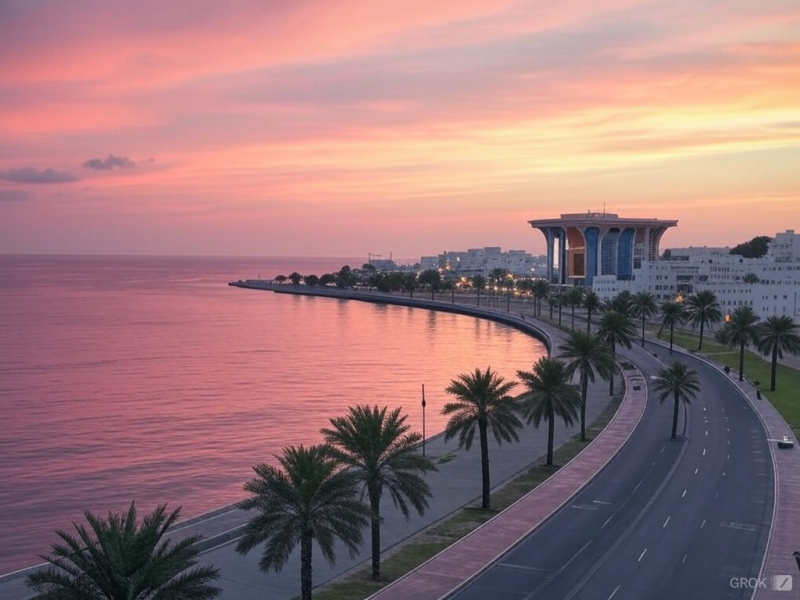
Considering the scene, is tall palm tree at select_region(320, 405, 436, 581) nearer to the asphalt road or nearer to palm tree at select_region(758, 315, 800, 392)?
the asphalt road

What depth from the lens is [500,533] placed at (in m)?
41.6

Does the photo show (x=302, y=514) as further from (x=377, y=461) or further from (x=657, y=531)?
(x=657, y=531)

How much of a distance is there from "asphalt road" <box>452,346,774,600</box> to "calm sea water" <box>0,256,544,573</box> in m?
23.4

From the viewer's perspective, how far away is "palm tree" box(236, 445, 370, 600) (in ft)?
102

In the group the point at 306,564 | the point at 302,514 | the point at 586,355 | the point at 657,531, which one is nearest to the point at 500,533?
the point at 657,531

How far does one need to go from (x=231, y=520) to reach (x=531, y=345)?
10577 centimetres

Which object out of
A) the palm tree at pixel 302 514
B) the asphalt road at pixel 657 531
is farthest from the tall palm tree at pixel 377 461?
the asphalt road at pixel 657 531

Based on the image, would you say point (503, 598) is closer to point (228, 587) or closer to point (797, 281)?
point (228, 587)

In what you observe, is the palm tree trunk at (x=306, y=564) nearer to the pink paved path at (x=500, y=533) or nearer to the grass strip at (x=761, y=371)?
the pink paved path at (x=500, y=533)

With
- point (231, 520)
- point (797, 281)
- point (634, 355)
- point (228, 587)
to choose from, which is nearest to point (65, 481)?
point (231, 520)

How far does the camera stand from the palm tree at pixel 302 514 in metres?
31.1

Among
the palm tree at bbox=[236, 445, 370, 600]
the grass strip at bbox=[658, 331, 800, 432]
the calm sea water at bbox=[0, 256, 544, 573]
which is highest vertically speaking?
the palm tree at bbox=[236, 445, 370, 600]

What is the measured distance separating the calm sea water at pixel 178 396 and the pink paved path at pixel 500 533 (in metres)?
19.9

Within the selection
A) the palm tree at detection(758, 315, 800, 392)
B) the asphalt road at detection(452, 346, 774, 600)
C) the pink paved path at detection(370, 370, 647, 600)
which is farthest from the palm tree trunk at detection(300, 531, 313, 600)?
the palm tree at detection(758, 315, 800, 392)
